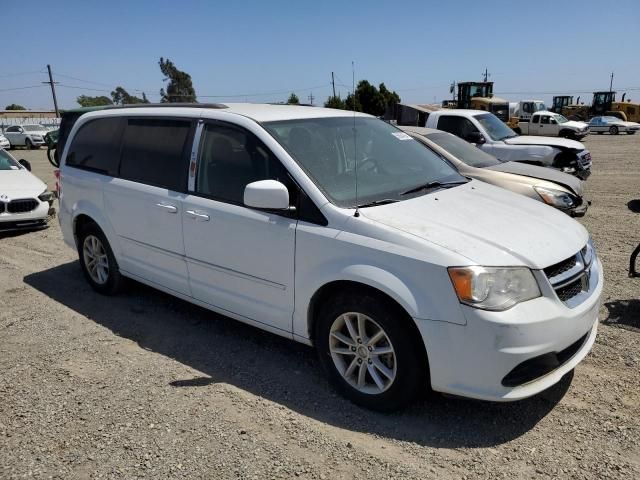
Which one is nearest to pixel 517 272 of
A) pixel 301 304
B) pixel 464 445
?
pixel 464 445

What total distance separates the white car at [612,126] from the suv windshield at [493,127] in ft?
94.8

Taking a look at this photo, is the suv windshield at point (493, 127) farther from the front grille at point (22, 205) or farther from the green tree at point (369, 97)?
the green tree at point (369, 97)

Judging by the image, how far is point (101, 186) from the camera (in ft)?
16.0

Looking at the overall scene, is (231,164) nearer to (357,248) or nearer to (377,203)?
(377,203)

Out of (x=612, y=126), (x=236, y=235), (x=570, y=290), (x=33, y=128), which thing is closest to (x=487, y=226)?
(x=570, y=290)

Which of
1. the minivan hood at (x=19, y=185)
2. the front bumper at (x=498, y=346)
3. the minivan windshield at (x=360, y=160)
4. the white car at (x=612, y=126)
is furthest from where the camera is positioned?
the white car at (x=612, y=126)

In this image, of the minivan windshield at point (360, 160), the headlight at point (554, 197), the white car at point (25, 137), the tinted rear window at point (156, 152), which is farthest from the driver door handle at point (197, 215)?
the white car at point (25, 137)

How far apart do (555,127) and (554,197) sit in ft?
78.6

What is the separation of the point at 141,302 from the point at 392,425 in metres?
3.05

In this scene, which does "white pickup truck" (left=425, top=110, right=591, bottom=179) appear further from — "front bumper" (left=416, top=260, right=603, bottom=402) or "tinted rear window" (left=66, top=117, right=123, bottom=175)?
"front bumper" (left=416, top=260, right=603, bottom=402)

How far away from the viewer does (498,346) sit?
2.66 meters

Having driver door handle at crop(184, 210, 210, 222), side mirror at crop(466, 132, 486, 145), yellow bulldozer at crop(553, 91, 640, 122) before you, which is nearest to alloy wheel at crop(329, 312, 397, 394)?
driver door handle at crop(184, 210, 210, 222)

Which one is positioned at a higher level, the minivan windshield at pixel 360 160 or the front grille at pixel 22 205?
the minivan windshield at pixel 360 160

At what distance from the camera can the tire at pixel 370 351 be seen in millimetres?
2910
